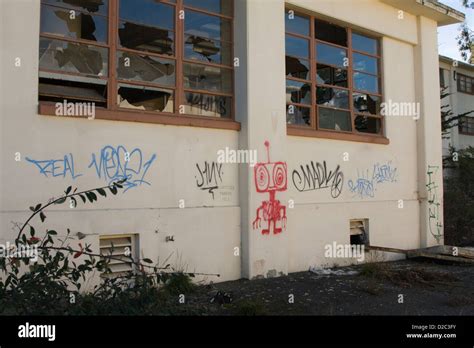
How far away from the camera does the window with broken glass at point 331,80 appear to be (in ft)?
29.2

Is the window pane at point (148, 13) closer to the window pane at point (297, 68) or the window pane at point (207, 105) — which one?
the window pane at point (207, 105)

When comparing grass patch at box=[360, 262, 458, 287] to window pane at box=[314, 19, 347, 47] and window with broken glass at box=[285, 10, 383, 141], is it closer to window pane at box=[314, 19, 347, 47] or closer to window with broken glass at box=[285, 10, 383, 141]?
window with broken glass at box=[285, 10, 383, 141]

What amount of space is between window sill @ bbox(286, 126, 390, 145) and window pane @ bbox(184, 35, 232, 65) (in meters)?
1.55

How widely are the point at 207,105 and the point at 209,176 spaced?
3.53 ft

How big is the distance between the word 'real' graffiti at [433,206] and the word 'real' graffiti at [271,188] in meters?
4.28

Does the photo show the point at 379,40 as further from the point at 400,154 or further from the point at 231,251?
the point at 231,251

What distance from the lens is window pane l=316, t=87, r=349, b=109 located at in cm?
931

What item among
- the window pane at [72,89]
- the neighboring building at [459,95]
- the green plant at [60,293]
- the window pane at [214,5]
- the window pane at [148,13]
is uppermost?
the neighboring building at [459,95]

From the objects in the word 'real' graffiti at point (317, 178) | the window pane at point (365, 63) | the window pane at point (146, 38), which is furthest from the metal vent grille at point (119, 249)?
the window pane at point (365, 63)

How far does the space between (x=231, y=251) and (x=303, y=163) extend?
6.92 feet

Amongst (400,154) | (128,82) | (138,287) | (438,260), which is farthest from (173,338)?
(400,154)

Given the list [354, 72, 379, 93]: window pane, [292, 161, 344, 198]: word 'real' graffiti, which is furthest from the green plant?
[354, 72, 379, 93]: window pane

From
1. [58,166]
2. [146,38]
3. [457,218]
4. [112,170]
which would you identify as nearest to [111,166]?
[112,170]

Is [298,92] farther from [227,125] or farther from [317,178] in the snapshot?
[227,125]
